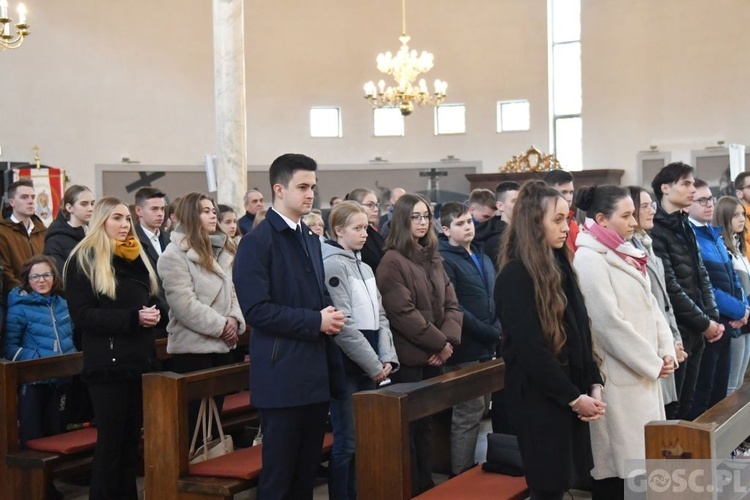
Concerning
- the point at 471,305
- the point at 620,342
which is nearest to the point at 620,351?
the point at 620,342

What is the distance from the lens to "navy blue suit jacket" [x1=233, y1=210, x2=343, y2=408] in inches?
128

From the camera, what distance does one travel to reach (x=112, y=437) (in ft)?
13.0

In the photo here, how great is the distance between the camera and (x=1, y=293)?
204 inches

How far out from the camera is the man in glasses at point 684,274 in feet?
14.4

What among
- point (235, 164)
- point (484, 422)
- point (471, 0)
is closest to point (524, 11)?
point (471, 0)

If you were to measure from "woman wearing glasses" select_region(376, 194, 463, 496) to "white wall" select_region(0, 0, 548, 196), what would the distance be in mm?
9686

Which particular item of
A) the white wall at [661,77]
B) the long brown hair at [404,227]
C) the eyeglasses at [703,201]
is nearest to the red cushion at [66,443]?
the long brown hair at [404,227]

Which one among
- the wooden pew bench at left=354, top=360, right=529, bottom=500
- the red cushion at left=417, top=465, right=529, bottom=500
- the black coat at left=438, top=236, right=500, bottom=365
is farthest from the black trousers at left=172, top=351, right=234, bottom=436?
the red cushion at left=417, top=465, right=529, bottom=500

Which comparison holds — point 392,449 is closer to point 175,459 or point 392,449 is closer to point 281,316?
point 281,316

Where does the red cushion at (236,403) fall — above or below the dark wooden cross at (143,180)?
below

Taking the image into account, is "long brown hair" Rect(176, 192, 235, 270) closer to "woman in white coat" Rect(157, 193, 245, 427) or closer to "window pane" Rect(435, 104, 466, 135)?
"woman in white coat" Rect(157, 193, 245, 427)

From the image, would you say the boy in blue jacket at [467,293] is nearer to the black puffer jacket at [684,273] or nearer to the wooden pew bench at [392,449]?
the black puffer jacket at [684,273]

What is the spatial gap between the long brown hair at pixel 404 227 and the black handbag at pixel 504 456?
116 centimetres

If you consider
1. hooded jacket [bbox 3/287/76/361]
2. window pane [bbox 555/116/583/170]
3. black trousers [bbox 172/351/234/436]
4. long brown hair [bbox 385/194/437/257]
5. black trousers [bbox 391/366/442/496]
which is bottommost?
black trousers [bbox 391/366/442/496]
